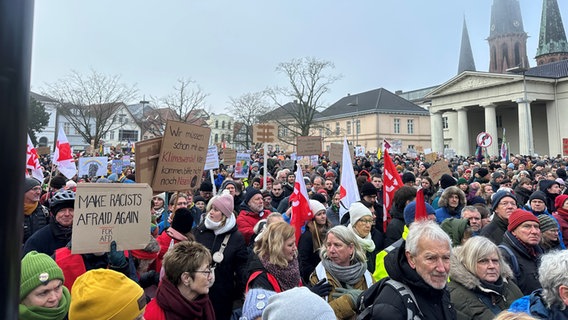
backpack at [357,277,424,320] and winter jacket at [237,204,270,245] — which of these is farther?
winter jacket at [237,204,270,245]

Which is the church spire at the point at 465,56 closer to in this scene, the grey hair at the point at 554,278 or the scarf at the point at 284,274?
the grey hair at the point at 554,278

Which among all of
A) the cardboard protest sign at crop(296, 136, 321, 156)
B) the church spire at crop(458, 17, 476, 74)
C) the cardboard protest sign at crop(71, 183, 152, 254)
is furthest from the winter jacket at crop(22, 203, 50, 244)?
the church spire at crop(458, 17, 476, 74)

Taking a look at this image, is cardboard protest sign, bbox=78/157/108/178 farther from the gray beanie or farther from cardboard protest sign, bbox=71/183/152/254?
the gray beanie

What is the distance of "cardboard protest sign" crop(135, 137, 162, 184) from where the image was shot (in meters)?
4.50

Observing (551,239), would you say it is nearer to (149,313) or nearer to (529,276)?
(529,276)

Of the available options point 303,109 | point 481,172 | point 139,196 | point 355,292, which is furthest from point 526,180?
point 303,109

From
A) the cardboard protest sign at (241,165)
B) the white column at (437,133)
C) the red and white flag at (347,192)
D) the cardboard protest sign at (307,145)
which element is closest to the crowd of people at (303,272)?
the red and white flag at (347,192)

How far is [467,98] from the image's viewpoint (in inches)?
2057

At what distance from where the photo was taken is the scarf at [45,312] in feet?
7.97

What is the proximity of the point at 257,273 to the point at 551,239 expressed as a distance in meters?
3.58

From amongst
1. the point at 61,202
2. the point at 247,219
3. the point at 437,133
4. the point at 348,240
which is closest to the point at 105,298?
the point at 61,202

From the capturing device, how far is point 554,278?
2.82m

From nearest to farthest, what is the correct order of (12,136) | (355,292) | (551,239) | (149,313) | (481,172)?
(12,136)
(149,313)
(355,292)
(551,239)
(481,172)

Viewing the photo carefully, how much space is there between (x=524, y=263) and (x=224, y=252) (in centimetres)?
305
